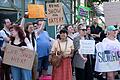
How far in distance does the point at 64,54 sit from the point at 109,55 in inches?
44.9

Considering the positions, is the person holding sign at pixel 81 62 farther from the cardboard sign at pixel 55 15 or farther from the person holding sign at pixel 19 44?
the person holding sign at pixel 19 44

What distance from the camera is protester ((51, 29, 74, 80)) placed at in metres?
10.3

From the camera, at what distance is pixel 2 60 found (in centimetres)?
964

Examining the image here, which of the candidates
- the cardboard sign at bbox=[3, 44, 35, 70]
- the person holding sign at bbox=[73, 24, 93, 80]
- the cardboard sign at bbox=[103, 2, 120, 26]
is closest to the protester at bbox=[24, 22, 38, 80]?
the cardboard sign at bbox=[3, 44, 35, 70]

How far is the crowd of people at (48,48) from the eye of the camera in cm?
937

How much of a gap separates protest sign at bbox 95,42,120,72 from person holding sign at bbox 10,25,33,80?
2099mm

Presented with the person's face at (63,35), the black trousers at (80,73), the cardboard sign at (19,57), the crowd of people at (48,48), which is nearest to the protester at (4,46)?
the crowd of people at (48,48)

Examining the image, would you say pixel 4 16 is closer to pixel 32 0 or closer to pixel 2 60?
pixel 32 0

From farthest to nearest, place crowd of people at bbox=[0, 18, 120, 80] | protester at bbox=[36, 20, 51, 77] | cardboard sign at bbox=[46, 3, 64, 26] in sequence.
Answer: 1. cardboard sign at bbox=[46, 3, 64, 26]
2. protester at bbox=[36, 20, 51, 77]
3. crowd of people at bbox=[0, 18, 120, 80]

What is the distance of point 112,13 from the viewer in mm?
12336

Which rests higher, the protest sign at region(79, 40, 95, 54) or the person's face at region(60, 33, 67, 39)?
the person's face at region(60, 33, 67, 39)

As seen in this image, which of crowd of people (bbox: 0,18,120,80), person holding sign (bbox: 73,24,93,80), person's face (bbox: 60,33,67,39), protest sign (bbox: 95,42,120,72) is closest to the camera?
crowd of people (bbox: 0,18,120,80)

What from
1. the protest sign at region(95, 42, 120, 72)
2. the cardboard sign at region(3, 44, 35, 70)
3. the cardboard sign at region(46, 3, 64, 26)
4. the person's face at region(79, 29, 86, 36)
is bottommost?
Answer: the protest sign at region(95, 42, 120, 72)

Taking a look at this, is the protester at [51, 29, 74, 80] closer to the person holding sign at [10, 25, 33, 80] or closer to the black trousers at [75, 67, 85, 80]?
the black trousers at [75, 67, 85, 80]
